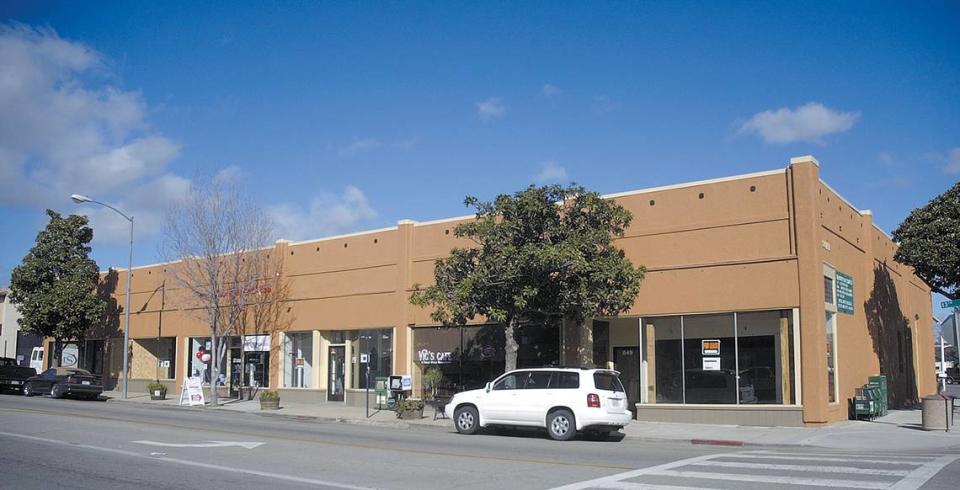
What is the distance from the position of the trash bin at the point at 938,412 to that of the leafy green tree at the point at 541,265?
25.8 ft

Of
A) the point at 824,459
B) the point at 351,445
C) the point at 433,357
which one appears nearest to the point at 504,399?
the point at 351,445

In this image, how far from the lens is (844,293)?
25156mm

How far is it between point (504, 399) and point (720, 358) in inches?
270

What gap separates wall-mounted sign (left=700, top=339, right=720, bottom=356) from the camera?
23.4 m

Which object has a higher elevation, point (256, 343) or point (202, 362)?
point (256, 343)

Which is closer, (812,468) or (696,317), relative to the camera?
(812,468)

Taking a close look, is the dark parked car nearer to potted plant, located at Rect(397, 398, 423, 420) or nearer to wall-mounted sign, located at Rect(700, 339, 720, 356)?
potted plant, located at Rect(397, 398, 423, 420)

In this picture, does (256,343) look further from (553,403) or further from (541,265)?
(553,403)

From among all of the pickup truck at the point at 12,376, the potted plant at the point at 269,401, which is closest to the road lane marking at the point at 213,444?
the potted plant at the point at 269,401

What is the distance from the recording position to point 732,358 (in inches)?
907

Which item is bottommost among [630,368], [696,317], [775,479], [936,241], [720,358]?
[775,479]

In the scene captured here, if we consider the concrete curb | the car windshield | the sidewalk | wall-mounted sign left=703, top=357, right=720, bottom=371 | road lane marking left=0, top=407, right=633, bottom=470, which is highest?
wall-mounted sign left=703, top=357, right=720, bottom=371

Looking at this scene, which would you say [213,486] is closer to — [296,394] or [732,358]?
[732,358]

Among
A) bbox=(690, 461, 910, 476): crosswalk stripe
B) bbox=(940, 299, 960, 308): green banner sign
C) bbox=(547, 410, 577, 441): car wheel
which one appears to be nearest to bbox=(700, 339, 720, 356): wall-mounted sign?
bbox=(547, 410, 577, 441): car wheel
